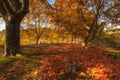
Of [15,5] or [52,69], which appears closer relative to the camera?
[52,69]

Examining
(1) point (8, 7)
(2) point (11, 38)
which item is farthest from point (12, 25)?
(1) point (8, 7)

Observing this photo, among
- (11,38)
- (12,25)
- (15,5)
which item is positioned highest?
(15,5)

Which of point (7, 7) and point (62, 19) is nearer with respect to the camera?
point (7, 7)

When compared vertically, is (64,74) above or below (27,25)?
below

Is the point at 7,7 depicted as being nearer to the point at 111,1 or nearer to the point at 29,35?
the point at 111,1

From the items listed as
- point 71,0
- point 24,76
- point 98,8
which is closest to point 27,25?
point 71,0

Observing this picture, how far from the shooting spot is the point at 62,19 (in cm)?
4194

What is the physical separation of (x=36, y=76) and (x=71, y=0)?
13422 mm

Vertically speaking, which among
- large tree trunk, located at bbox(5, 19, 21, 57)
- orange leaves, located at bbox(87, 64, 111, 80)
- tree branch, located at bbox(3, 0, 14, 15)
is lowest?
orange leaves, located at bbox(87, 64, 111, 80)

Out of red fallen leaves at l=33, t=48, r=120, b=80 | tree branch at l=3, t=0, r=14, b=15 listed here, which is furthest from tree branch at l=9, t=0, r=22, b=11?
red fallen leaves at l=33, t=48, r=120, b=80

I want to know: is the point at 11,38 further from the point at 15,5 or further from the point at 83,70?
the point at 83,70

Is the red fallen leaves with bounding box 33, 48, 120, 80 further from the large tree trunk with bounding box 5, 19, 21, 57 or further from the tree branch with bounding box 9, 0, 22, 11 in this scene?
the tree branch with bounding box 9, 0, 22, 11

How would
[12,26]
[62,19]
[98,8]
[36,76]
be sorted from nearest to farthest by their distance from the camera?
[36,76]
[12,26]
[98,8]
[62,19]

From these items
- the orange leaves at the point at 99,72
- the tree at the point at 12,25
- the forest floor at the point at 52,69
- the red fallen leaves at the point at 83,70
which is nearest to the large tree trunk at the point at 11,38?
the tree at the point at 12,25
